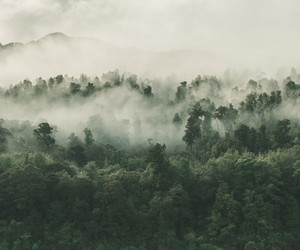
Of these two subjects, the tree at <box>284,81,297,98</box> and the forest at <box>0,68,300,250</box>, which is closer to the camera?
the forest at <box>0,68,300,250</box>

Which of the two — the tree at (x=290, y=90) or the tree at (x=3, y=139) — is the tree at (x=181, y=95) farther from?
the tree at (x=3, y=139)

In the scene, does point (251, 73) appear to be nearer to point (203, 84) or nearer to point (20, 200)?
point (203, 84)

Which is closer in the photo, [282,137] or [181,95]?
[282,137]

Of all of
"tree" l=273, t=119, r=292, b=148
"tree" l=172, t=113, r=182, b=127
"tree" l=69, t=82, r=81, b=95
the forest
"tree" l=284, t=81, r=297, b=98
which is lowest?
the forest

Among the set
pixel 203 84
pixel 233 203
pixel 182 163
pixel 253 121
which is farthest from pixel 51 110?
pixel 233 203

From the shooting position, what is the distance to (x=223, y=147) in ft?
331

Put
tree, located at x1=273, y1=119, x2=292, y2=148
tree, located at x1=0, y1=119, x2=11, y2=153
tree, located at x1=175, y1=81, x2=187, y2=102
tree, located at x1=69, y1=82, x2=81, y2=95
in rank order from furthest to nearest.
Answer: tree, located at x1=69, y1=82, x2=81, y2=95 < tree, located at x1=175, y1=81, x2=187, y2=102 < tree, located at x1=0, y1=119, x2=11, y2=153 < tree, located at x1=273, y1=119, x2=292, y2=148

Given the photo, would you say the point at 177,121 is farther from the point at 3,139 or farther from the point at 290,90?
the point at 3,139

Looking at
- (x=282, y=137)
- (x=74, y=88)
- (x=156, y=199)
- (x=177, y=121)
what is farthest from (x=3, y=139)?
(x=74, y=88)

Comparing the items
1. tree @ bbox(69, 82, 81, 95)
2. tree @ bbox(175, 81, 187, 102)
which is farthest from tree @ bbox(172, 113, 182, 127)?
tree @ bbox(69, 82, 81, 95)

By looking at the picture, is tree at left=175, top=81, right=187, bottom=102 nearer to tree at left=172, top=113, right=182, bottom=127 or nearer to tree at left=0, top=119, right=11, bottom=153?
tree at left=172, top=113, right=182, bottom=127

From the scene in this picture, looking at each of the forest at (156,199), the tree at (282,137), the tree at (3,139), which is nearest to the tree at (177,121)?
the forest at (156,199)

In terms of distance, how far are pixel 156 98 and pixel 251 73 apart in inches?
1984

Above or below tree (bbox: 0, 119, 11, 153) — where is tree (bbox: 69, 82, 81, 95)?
above
